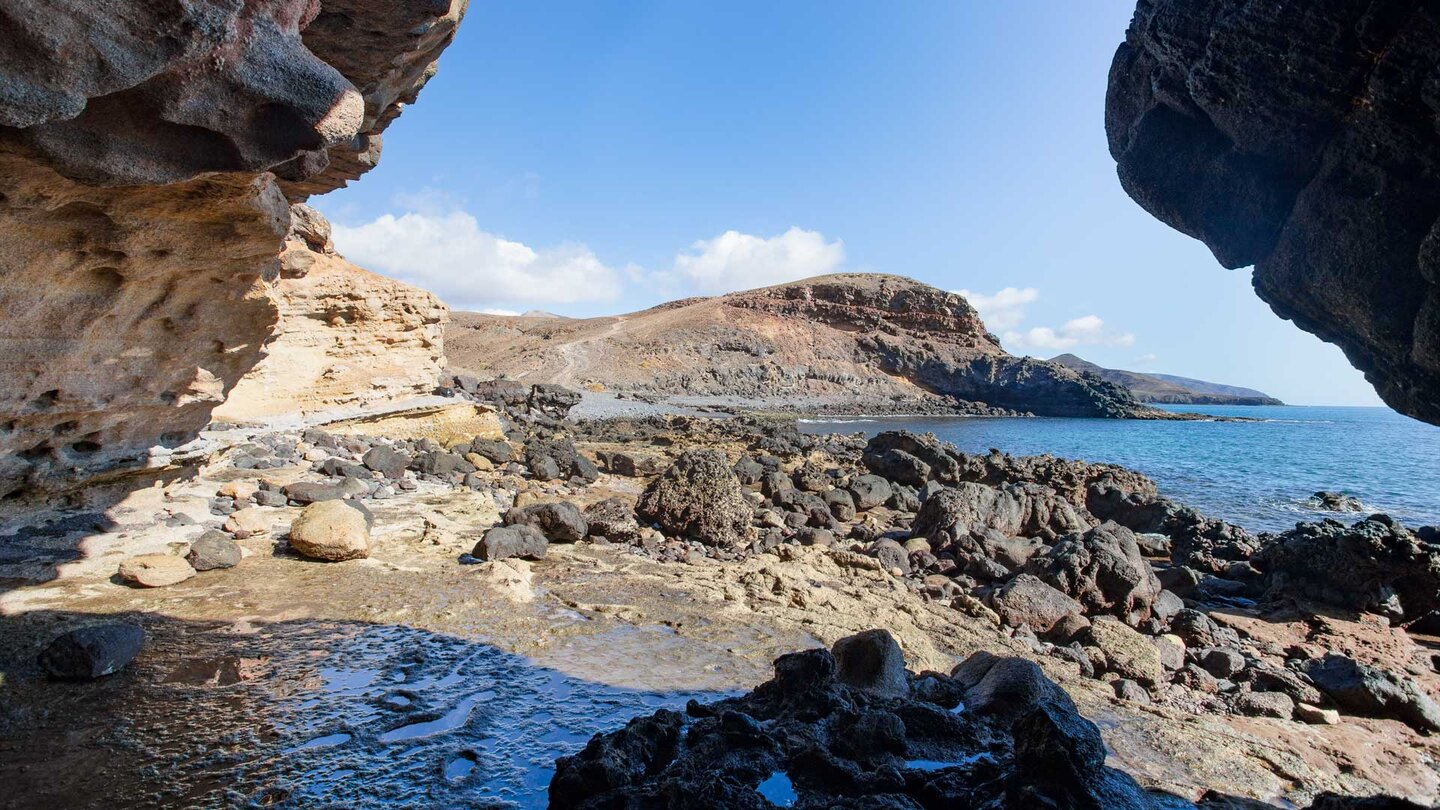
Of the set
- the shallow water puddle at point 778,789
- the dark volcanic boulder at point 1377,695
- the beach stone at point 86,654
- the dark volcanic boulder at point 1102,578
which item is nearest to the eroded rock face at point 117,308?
the beach stone at point 86,654

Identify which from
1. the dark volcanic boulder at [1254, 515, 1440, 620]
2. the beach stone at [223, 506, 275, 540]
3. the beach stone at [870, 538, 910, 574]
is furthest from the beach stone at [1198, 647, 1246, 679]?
the beach stone at [223, 506, 275, 540]

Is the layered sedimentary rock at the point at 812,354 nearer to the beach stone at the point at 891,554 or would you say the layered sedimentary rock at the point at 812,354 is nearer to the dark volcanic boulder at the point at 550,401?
the dark volcanic boulder at the point at 550,401

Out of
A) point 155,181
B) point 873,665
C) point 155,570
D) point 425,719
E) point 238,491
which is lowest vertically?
point 425,719

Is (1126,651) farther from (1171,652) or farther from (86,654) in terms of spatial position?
(86,654)

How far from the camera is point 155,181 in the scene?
3.46 meters

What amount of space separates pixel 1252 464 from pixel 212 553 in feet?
128

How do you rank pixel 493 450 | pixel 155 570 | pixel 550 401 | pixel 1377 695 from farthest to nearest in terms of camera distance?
pixel 550 401 → pixel 493 450 → pixel 155 570 → pixel 1377 695

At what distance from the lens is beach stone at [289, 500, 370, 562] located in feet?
23.1

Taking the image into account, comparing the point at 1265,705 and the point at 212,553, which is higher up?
the point at 212,553

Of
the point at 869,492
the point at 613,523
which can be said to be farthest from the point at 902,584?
the point at 869,492

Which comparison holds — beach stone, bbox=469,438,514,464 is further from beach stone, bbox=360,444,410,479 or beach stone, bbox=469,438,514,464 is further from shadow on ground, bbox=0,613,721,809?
shadow on ground, bbox=0,613,721,809

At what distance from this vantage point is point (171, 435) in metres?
7.58

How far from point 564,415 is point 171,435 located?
22.1 metres

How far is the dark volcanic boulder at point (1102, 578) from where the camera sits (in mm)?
7578
